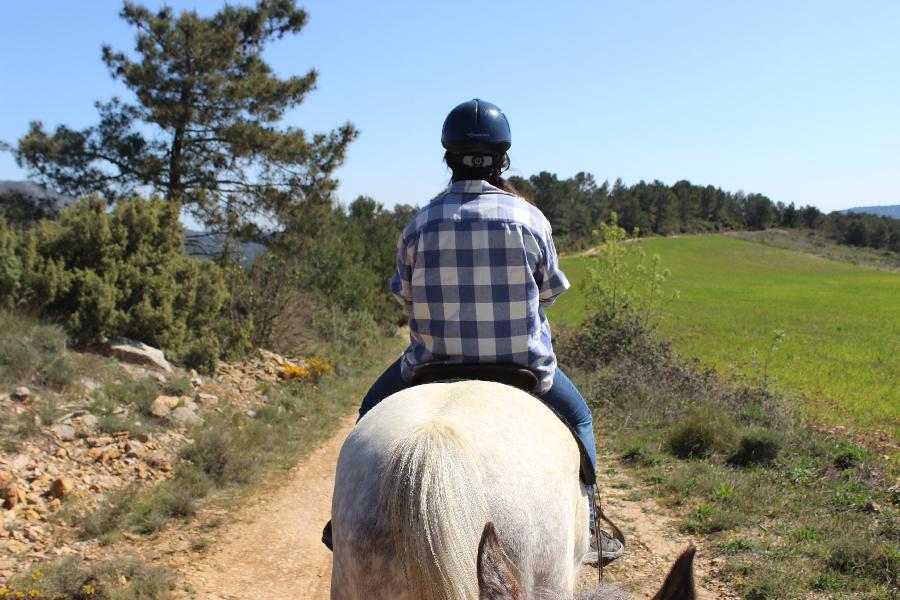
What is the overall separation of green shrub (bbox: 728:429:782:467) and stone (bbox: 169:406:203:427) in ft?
21.6

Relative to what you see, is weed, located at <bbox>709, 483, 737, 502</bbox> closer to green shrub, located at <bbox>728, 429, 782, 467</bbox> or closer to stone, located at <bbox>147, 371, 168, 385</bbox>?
green shrub, located at <bbox>728, 429, 782, 467</bbox>

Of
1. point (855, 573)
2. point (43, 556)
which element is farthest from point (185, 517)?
point (855, 573)

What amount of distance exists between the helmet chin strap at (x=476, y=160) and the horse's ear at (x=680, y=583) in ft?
6.90

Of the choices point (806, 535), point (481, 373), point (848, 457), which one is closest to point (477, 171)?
point (481, 373)

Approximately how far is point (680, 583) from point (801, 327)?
1097 inches

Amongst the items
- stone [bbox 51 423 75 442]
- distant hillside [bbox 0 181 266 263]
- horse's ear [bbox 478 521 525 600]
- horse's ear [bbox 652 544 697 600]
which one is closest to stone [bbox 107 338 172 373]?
stone [bbox 51 423 75 442]

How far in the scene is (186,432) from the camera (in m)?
7.93

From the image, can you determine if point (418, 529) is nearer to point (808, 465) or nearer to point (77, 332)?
point (808, 465)

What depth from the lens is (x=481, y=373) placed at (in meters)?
2.88

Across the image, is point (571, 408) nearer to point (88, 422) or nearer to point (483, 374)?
point (483, 374)

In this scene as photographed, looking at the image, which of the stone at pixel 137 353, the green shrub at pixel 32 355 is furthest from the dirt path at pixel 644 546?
the stone at pixel 137 353

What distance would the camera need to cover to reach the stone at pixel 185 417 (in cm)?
809

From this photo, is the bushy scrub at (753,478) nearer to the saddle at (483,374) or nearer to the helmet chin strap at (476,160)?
the saddle at (483,374)

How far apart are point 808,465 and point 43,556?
721 centimetres
